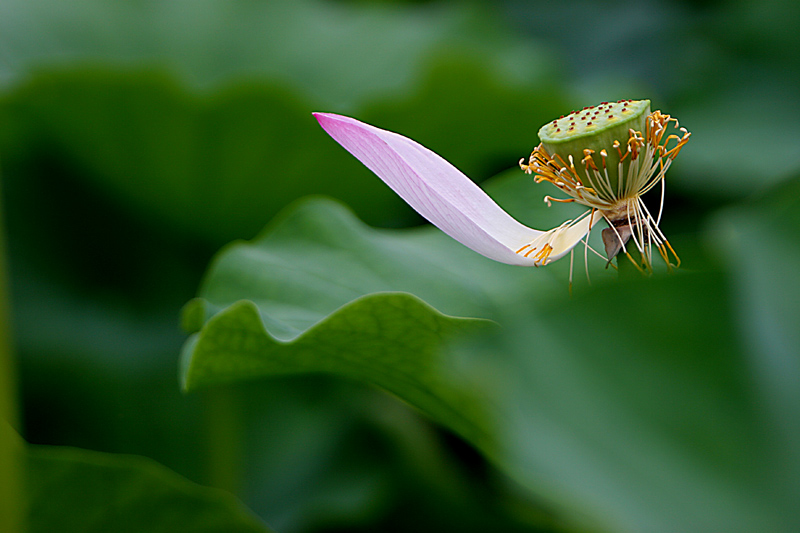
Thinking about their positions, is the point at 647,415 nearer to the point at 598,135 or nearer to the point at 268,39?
the point at 598,135

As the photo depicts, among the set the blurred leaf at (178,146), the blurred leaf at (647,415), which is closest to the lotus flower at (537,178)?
the blurred leaf at (647,415)

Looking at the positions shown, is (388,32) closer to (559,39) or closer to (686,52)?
(559,39)

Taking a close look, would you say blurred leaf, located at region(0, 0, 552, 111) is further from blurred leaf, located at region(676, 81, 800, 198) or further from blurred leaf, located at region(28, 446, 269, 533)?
blurred leaf, located at region(28, 446, 269, 533)

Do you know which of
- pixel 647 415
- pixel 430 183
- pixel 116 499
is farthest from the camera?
pixel 116 499

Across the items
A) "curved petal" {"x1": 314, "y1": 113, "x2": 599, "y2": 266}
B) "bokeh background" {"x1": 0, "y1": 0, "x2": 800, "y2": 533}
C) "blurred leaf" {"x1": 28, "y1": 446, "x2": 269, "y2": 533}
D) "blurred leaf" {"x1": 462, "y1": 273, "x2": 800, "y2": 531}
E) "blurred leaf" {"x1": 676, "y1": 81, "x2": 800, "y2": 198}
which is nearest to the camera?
"blurred leaf" {"x1": 462, "y1": 273, "x2": 800, "y2": 531}

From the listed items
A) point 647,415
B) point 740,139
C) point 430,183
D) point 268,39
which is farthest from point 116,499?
point 740,139

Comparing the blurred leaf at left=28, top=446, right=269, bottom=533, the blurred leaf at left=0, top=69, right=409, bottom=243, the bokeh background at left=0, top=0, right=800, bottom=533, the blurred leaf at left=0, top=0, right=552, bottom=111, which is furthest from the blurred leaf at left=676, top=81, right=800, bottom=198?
the blurred leaf at left=28, top=446, right=269, bottom=533
